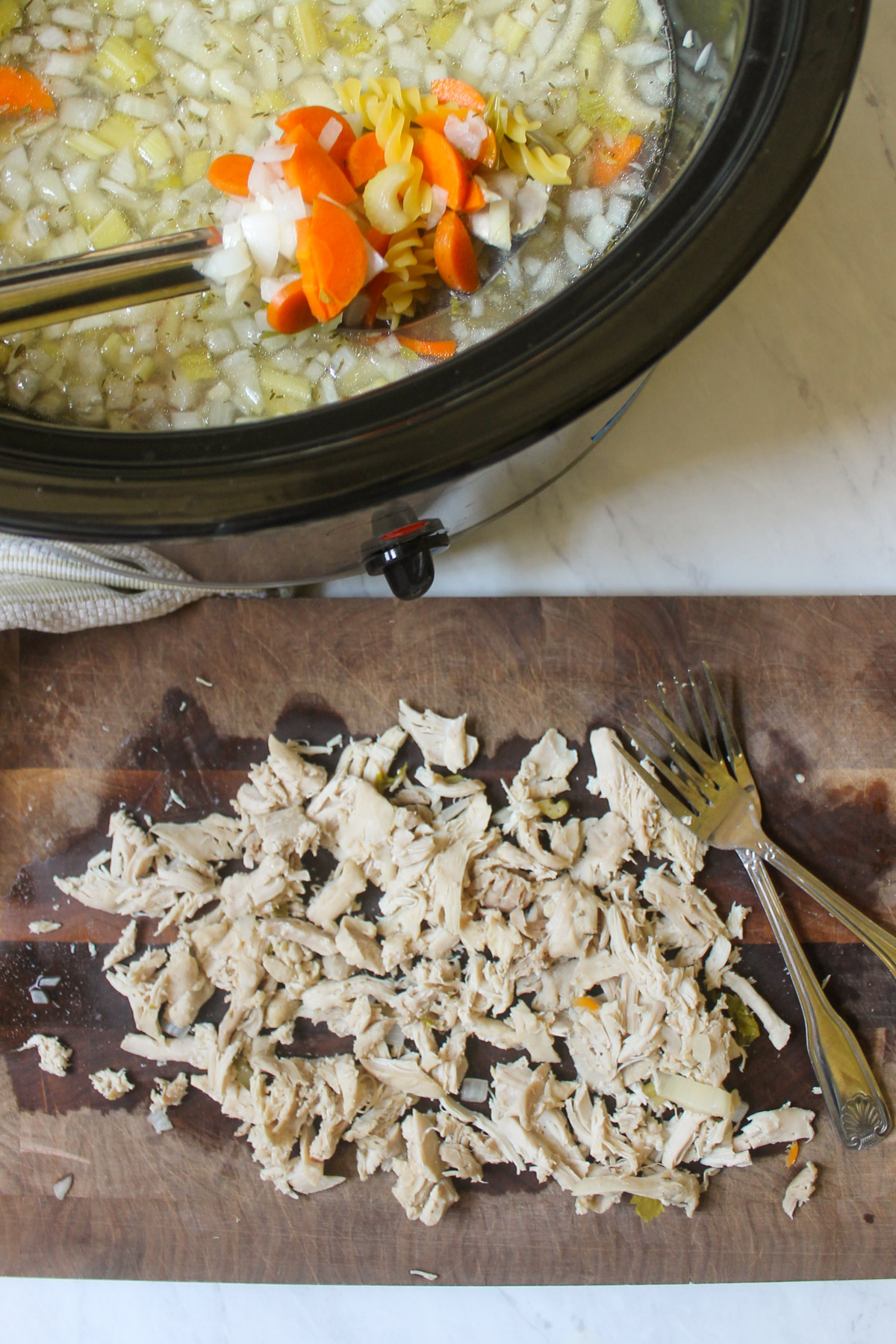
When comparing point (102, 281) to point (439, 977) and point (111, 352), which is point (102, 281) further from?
point (439, 977)

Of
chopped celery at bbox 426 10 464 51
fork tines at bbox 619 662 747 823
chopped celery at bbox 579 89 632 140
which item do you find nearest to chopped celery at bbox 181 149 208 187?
chopped celery at bbox 426 10 464 51

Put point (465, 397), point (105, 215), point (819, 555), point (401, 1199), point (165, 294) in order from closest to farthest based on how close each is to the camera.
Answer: point (465, 397) → point (165, 294) → point (105, 215) → point (401, 1199) → point (819, 555)

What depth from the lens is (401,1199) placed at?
0.98 metres

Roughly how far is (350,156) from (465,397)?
1.07 ft

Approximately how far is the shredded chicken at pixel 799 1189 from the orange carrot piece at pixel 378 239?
97 centimetres

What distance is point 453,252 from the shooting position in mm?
796

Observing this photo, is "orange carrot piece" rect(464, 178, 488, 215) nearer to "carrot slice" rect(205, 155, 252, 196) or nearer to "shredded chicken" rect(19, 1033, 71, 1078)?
"carrot slice" rect(205, 155, 252, 196)

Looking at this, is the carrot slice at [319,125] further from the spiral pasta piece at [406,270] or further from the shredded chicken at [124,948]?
the shredded chicken at [124,948]

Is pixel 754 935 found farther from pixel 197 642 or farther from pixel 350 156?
pixel 350 156

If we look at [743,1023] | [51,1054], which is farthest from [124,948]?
[743,1023]

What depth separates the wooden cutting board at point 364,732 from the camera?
→ 1.00 metres

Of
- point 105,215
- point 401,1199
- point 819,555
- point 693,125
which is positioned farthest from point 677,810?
point 105,215

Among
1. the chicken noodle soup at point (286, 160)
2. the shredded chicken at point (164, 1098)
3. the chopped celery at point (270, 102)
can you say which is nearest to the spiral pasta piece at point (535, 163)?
the chicken noodle soup at point (286, 160)

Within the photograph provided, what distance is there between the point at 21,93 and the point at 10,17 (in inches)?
3.1
